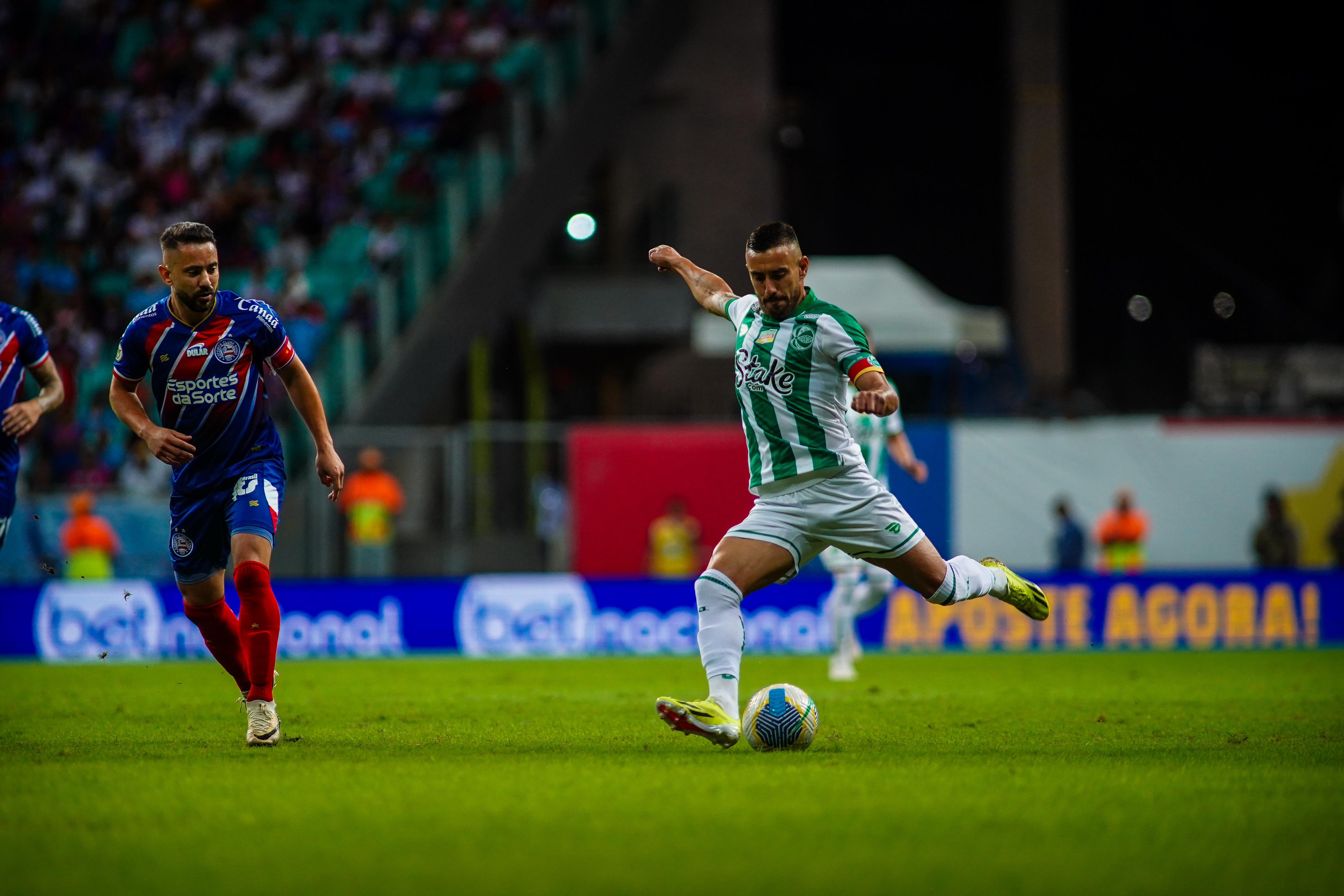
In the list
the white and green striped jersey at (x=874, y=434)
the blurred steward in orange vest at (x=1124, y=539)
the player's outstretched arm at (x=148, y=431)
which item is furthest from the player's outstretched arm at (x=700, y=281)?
the blurred steward in orange vest at (x=1124, y=539)

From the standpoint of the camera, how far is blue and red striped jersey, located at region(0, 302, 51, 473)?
28.0 feet

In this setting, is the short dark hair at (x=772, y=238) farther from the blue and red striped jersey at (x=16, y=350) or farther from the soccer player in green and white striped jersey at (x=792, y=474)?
the blue and red striped jersey at (x=16, y=350)

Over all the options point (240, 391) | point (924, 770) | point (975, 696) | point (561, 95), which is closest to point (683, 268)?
point (240, 391)

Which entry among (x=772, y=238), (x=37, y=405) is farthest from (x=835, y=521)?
(x=37, y=405)

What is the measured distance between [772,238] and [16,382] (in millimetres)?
4183

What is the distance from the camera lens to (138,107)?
25500mm

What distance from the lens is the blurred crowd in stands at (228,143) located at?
22.4 meters


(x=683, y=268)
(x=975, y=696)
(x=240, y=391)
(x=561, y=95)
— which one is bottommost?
(x=975, y=696)

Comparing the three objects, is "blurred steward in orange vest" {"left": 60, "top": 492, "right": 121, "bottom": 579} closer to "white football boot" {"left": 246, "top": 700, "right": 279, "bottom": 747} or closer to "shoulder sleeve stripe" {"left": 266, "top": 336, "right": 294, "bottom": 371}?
"shoulder sleeve stripe" {"left": 266, "top": 336, "right": 294, "bottom": 371}

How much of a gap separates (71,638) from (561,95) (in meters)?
11.8

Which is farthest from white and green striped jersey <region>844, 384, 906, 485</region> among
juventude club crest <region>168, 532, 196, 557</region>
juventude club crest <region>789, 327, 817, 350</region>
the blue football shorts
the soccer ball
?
juventude club crest <region>168, 532, 196, 557</region>

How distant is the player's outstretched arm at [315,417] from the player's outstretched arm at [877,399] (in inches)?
103

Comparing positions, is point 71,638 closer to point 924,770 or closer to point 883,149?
point 924,770

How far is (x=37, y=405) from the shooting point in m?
8.34
